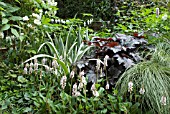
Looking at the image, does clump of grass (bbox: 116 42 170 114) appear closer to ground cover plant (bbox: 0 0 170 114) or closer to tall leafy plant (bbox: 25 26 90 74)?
ground cover plant (bbox: 0 0 170 114)

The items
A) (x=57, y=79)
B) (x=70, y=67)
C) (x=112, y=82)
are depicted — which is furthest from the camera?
(x=70, y=67)

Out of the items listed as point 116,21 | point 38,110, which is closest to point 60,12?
point 116,21

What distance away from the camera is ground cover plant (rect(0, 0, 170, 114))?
183 cm

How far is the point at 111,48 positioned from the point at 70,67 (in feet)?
1.40

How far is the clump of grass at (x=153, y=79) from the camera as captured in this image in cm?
184

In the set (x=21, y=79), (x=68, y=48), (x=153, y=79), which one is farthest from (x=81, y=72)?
(x=68, y=48)

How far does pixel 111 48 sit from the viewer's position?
232cm

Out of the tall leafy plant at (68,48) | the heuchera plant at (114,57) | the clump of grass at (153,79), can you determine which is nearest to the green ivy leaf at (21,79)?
the tall leafy plant at (68,48)

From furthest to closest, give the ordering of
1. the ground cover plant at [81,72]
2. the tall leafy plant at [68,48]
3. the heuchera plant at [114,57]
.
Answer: the tall leafy plant at [68,48] < the heuchera plant at [114,57] < the ground cover plant at [81,72]

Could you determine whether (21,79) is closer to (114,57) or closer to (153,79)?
(114,57)

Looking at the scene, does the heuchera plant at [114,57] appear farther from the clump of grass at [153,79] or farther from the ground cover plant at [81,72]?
the clump of grass at [153,79]

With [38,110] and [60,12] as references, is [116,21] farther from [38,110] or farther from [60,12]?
[38,110]

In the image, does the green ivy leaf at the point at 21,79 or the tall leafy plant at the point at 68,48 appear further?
the tall leafy plant at the point at 68,48

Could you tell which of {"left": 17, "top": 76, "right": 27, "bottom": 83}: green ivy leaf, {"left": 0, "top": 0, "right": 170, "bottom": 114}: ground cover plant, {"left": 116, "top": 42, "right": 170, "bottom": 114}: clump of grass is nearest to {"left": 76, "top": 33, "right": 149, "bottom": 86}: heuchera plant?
{"left": 0, "top": 0, "right": 170, "bottom": 114}: ground cover plant
